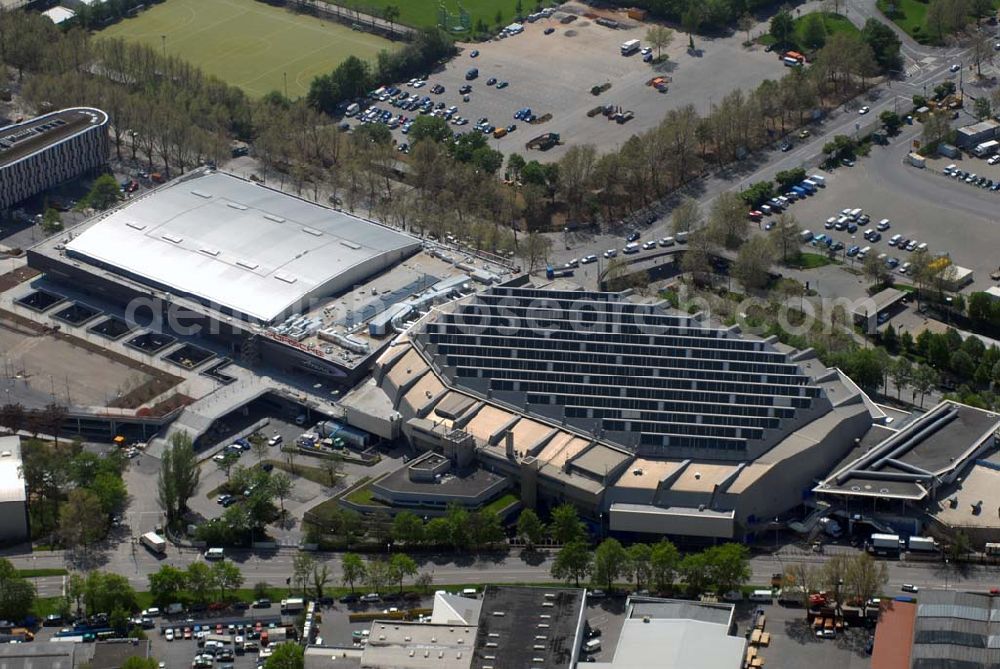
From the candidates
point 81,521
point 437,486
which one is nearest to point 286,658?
point 437,486

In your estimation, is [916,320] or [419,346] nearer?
[419,346]

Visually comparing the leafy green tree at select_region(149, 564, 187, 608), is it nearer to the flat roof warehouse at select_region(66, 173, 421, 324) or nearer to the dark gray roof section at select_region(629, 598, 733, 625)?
the dark gray roof section at select_region(629, 598, 733, 625)

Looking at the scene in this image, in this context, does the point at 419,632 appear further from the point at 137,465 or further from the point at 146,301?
the point at 146,301

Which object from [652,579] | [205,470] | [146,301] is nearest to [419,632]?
[652,579]

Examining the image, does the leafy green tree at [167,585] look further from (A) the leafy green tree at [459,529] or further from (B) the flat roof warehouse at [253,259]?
(B) the flat roof warehouse at [253,259]

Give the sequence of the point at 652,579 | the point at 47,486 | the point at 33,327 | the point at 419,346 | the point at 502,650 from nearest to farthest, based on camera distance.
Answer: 1. the point at 502,650
2. the point at 652,579
3. the point at 47,486
4. the point at 419,346
5. the point at 33,327

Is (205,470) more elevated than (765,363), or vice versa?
→ (765,363)

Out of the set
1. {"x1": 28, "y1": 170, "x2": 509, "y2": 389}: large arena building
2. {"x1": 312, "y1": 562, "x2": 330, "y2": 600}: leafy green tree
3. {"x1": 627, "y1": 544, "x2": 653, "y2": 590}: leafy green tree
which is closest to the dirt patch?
{"x1": 28, "y1": 170, "x2": 509, "y2": 389}: large arena building

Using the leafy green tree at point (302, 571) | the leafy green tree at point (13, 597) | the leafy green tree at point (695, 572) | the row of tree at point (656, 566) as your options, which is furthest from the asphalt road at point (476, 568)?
the leafy green tree at point (695, 572)
